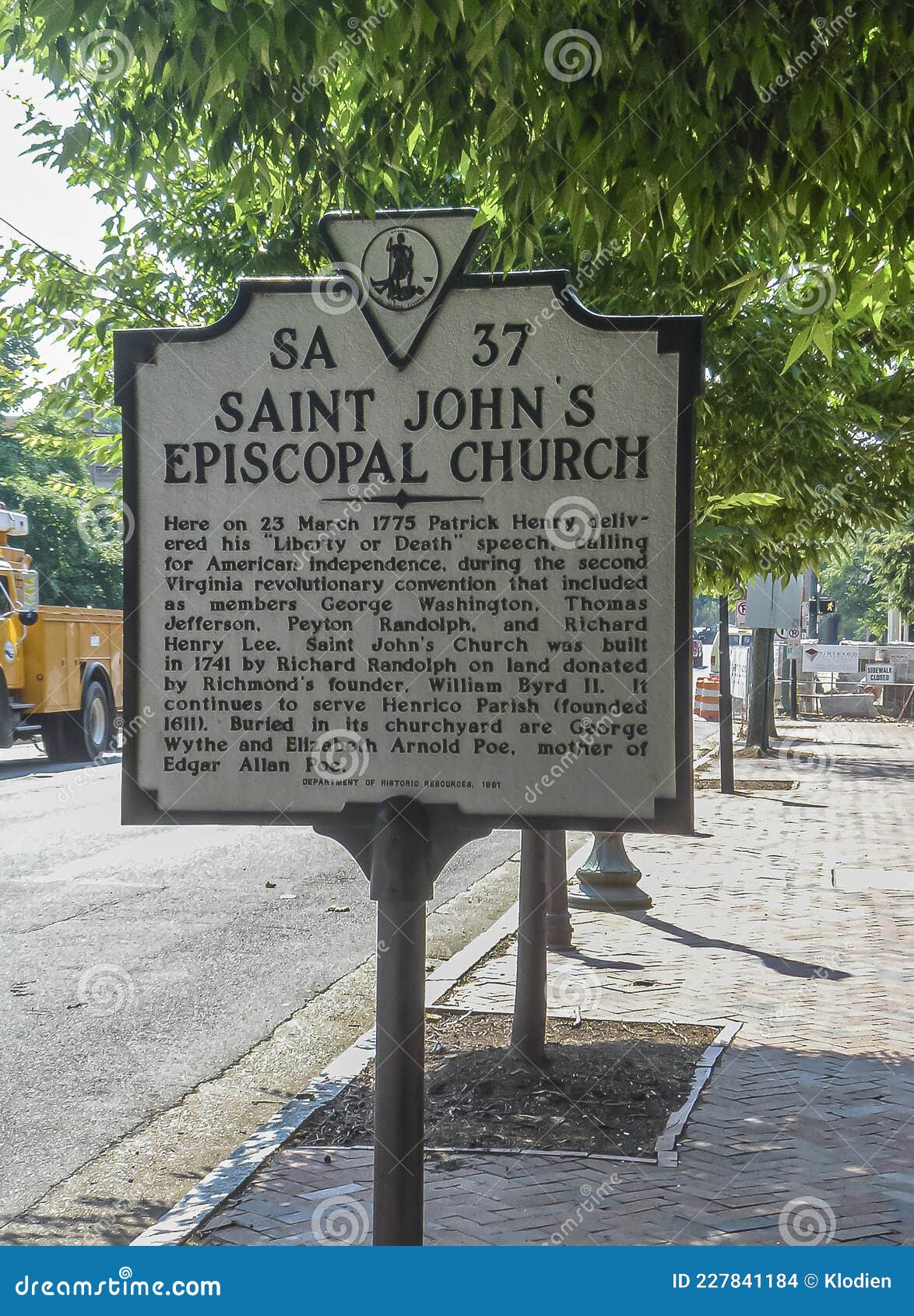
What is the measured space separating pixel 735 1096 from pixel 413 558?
3.45 metres

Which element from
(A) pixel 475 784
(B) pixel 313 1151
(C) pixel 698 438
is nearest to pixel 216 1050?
(B) pixel 313 1151

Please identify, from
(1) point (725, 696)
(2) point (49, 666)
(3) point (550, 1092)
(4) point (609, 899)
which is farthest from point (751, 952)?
(2) point (49, 666)

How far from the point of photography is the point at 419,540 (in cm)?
340

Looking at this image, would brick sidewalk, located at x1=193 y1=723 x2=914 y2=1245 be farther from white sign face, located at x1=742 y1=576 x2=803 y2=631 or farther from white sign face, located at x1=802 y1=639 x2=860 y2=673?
white sign face, located at x1=802 y1=639 x2=860 y2=673

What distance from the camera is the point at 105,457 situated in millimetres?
6801

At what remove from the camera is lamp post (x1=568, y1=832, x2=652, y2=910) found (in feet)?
35.0

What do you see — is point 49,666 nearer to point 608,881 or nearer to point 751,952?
point 608,881

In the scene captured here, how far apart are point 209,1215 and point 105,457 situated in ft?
11.8

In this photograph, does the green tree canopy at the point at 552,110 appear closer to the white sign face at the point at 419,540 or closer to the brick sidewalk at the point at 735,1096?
the white sign face at the point at 419,540

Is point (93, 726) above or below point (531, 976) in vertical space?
above

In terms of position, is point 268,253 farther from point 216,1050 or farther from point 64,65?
point 216,1050

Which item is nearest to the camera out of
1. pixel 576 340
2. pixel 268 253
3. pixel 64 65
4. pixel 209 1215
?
pixel 576 340

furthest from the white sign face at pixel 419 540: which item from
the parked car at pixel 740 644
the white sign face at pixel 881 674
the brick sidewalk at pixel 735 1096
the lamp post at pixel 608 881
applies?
the white sign face at pixel 881 674

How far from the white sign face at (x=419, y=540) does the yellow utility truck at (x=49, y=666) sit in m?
17.0
